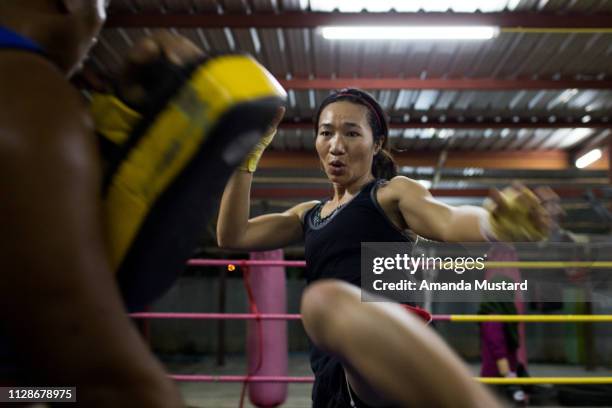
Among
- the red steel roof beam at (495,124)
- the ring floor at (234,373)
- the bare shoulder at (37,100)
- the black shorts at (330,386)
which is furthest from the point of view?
the red steel roof beam at (495,124)

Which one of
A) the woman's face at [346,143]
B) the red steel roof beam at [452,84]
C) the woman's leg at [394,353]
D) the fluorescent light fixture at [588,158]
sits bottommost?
the woman's leg at [394,353]

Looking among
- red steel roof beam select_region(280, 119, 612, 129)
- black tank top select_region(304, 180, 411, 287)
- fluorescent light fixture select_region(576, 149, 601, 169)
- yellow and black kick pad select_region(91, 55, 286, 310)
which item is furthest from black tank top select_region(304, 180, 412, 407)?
fluorescent light fixture select_region(576, 149, 601, 169)

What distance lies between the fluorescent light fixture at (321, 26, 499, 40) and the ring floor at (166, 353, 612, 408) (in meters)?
3.37

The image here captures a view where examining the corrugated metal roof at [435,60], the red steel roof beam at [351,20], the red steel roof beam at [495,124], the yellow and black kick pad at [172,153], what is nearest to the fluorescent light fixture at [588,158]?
the corrugated metal roof at [435,60]

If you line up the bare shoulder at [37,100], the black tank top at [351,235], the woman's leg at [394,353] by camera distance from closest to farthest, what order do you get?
the bare shoulder at [37,100], the woman's leg at [394,353], the black tank top at [351,235]

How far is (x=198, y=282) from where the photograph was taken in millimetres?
11367

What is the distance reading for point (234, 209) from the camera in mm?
2059

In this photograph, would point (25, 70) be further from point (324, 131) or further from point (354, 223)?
point (324, 131)

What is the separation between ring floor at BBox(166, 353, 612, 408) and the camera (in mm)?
5820

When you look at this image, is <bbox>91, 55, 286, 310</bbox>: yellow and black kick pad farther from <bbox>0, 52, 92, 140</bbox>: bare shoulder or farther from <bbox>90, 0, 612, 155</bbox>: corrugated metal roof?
<bbox>90, 0, 612, 155</bbox>: corrugated metal roof

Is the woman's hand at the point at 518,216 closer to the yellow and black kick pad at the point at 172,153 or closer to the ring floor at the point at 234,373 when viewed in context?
the yellow and black kick pad at the point at 172,153

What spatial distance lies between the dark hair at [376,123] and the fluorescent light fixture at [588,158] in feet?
25.6

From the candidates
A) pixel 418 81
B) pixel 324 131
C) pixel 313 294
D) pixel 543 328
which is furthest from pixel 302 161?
pixel 313 294

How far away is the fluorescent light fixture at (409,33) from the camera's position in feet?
17.5
